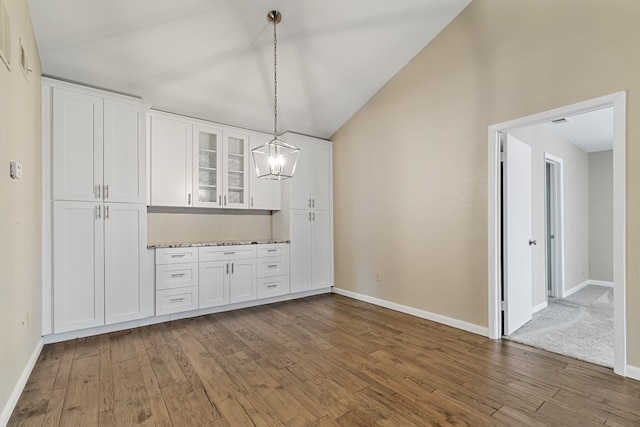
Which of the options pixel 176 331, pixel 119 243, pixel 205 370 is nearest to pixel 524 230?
pixel 205 370

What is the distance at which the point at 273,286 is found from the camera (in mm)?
4402

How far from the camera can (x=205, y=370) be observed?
2.39 m

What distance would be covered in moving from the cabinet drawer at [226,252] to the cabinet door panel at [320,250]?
1.06 meters

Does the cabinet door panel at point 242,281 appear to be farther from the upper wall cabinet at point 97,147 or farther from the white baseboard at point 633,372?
the white baseboard at point 633,372

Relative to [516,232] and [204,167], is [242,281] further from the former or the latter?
[516,232]

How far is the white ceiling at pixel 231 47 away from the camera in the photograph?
2.64 metres

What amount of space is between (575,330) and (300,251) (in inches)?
135

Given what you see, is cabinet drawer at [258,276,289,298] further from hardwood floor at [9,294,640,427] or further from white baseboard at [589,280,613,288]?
white baseboard at [589,280,613,288]

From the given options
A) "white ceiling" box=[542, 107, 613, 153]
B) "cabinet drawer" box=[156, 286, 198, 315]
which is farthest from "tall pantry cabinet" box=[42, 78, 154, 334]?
"white ceiling" box=[542, 107, 613, 153]

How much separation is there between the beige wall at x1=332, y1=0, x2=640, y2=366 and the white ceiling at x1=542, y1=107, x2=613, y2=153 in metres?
1.55

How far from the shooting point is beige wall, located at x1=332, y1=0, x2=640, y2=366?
7.47 feet

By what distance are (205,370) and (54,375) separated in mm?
1135

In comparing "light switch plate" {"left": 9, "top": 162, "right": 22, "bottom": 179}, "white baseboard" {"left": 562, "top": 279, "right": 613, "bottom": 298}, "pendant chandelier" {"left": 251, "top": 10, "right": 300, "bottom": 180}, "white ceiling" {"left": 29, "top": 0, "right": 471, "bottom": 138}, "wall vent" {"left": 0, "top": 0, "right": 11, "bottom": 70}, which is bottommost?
"white baseboard" {"left": 562, "top": 279, "right": 613, "bottom": 298}

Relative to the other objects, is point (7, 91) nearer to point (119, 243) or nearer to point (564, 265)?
point (119, 243)
